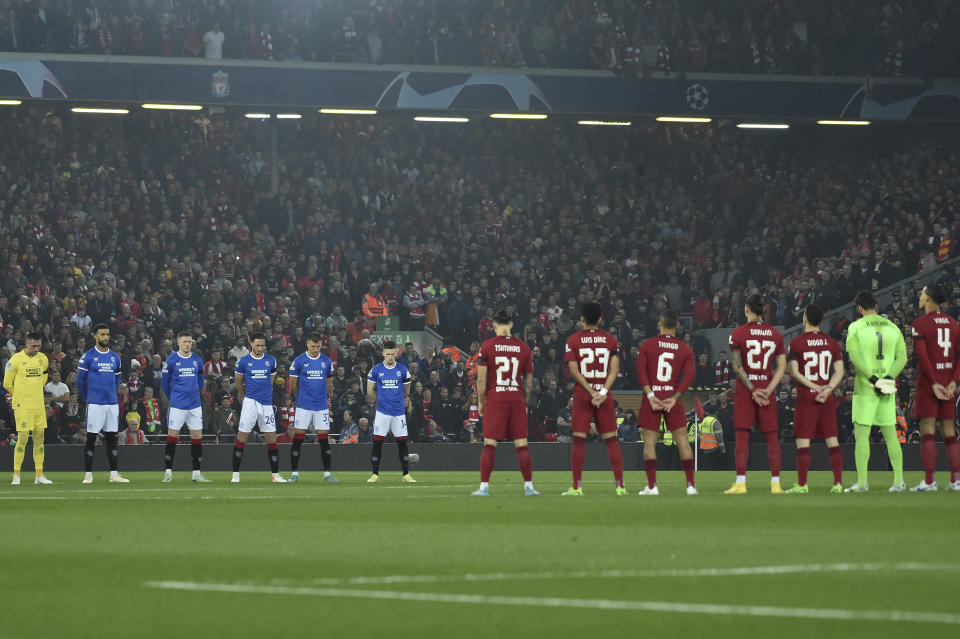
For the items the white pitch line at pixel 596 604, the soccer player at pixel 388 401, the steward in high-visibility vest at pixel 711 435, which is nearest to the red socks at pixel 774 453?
the soccer player at pixel 388 401

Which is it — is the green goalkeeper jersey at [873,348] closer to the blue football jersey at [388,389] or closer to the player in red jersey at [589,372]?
the player in red jersey at [589,372]

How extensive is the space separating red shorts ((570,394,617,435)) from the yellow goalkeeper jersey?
9.88m

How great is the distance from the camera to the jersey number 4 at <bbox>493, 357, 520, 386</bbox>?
1686 cm

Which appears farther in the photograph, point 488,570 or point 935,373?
point 935,373

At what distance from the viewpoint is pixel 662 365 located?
1695cm

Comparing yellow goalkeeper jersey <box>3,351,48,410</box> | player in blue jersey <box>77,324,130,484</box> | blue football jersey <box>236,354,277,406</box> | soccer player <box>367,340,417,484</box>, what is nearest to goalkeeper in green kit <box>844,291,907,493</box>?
soccer player <box>367,340,417,484</box>

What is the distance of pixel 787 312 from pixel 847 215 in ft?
16.2

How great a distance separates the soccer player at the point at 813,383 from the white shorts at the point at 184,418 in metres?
9.97

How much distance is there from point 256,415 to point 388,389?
6.91ft

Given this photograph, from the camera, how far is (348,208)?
129 feet

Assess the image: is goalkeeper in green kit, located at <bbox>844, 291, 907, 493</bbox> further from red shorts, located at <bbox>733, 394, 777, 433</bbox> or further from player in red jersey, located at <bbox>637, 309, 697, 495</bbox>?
player in red jersey, located at <bbox>637, 309, 697, 495</bbox>

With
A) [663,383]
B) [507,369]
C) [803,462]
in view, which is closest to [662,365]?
[663,383]

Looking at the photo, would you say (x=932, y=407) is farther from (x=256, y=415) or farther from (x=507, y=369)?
(x=256, y=415)

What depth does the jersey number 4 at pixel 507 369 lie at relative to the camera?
16.9 m
